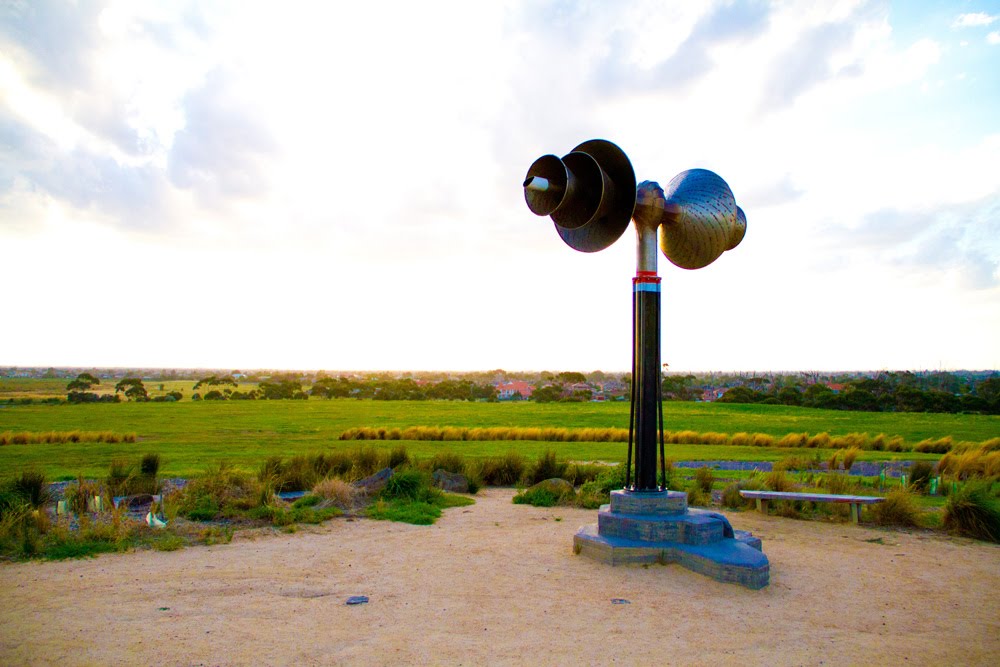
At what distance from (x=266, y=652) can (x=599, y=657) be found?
2.78 meters

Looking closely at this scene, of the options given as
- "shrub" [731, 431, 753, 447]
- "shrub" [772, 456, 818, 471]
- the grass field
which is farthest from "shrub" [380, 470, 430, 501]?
"shrub" [731, 431, 753, 447]

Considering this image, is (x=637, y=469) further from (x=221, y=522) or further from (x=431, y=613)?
(x=221, y=522)

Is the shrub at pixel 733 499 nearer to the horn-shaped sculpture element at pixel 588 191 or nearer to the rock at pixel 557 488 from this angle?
the rock at pixel 557 488

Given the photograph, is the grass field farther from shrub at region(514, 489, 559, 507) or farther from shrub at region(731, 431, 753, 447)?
shrub at region(514, 489, 559, 507)

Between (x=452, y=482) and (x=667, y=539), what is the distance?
718cm

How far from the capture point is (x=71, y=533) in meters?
9.66

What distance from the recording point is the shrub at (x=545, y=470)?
16.1 m

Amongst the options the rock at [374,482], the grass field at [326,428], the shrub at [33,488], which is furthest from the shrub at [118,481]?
the rock at [374,482]

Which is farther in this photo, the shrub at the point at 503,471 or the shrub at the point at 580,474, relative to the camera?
the shrub at the point at 503,471

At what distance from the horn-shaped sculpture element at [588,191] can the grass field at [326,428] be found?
10.8 m

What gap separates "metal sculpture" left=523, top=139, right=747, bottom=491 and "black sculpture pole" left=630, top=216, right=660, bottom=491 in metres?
0.01

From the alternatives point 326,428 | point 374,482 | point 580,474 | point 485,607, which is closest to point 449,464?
point 374,482

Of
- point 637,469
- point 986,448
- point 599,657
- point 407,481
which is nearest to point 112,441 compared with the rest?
point 407,481

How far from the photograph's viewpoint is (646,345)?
945 centimetres
